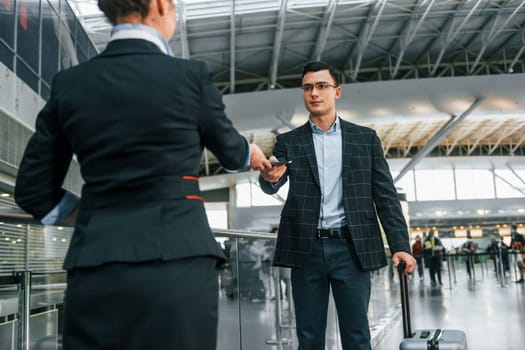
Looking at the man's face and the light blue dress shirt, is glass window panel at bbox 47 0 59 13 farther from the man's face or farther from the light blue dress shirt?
the light blue dress shirt

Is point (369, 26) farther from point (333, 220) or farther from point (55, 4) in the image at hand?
point (333, 220)

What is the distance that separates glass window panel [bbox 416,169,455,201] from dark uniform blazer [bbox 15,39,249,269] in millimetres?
47872

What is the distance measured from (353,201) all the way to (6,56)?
1287 cm

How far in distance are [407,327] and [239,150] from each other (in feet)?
7.10

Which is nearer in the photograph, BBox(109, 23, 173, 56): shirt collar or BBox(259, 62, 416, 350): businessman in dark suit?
BBox(109, 23, 173, 56): shirt collar

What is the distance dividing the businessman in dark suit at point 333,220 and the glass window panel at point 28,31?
13251 millimetres

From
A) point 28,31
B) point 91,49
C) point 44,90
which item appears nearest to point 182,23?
point 91,49

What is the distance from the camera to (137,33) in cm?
156

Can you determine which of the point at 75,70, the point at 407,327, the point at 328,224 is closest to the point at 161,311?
the point at 75,70

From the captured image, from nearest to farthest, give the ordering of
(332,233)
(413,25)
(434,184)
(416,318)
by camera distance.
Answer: (332,233), (416,318), (413,25), (434,184)

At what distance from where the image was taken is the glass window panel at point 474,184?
4801cm

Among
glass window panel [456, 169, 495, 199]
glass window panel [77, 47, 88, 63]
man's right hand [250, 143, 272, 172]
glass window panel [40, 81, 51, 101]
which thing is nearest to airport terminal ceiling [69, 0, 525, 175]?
glass window panel [77, 47, 88, 63]

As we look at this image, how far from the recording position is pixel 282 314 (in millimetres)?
5527

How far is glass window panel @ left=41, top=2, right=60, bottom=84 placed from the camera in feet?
53.2
